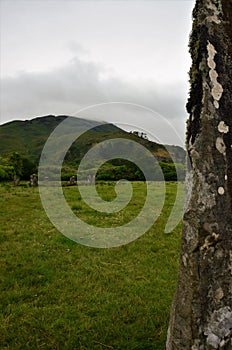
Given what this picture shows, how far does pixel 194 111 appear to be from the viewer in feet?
15.6

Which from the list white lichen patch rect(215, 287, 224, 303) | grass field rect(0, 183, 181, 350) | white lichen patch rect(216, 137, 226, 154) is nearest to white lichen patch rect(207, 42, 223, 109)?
white lichen patch rect(216, 137, 226, 154)

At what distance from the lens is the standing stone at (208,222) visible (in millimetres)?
4453

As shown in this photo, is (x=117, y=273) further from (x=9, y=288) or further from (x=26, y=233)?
(x=26, y=233)

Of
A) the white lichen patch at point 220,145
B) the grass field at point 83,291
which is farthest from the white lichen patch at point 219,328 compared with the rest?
the grass field at point 83,291

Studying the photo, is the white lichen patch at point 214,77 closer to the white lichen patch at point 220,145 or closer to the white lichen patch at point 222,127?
the white lichen patch at point 222,127

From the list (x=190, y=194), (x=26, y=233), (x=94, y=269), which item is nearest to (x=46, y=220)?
(x=26, y=233)

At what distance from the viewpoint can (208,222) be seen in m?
4.45

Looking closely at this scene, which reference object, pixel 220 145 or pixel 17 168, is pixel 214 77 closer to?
pixel 220 145

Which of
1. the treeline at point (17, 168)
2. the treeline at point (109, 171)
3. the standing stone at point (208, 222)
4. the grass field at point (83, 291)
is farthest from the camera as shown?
the treeline at point (17, 168)

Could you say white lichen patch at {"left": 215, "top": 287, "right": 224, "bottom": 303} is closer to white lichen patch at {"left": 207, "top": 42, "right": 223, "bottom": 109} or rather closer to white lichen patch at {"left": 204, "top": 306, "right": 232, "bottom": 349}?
white lichen patch at {"left": 204, "top": 306, "right": 232, "bottom": 349}

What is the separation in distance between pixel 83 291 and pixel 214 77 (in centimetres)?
597

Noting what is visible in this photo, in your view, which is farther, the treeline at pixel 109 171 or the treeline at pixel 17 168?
the treeline at pixel 17 168

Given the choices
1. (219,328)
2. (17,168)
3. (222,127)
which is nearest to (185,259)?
(219,328)

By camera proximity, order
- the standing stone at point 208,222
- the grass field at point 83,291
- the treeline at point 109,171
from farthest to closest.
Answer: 1. the treeline at point 109,171
2. the grass field at point 83,291
3. the standing stone at point 208,222
